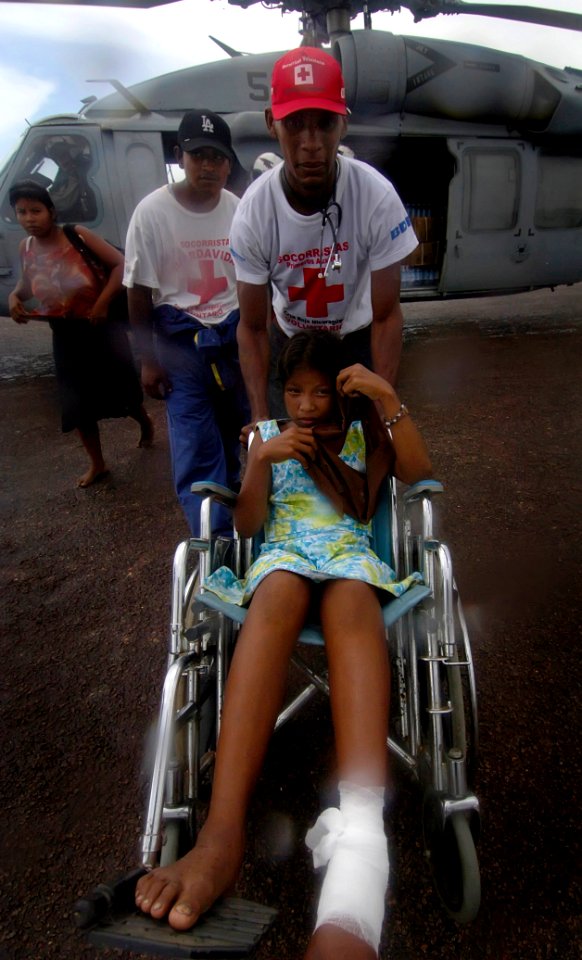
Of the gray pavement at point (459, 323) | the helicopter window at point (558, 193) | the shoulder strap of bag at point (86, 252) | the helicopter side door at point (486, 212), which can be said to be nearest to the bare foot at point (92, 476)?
the shoulder strap of bag at point (86, 252)

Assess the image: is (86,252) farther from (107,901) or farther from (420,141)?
(420,141)

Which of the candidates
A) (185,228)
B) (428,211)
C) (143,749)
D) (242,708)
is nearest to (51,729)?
(143,749)

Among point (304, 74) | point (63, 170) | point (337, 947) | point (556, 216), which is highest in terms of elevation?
point (63, 170)

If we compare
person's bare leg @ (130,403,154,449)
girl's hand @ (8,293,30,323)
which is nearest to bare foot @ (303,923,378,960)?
girl's hand @ (8,293,30,323)

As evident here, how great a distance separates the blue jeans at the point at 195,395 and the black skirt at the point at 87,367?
4.32ft

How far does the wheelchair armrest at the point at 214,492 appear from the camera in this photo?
71.4 inches

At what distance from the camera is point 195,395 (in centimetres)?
271

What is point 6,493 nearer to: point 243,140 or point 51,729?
point 51,729

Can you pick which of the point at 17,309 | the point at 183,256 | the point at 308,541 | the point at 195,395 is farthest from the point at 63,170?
the point at 308,541

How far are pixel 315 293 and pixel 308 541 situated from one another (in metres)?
1.00

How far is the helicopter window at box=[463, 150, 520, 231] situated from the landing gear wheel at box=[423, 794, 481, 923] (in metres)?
6.78

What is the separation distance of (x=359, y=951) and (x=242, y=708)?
0.52 metres

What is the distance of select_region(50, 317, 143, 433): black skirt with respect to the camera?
12.5 ft

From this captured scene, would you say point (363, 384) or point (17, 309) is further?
point (17, 309)
